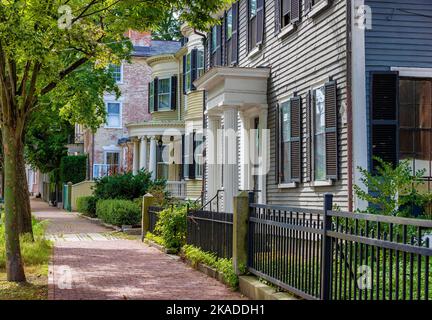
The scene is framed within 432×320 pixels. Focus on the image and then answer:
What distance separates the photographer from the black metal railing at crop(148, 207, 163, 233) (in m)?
17.0

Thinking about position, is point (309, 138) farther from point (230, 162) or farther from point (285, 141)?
point (230, 162)

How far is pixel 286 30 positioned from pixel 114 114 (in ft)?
93.7

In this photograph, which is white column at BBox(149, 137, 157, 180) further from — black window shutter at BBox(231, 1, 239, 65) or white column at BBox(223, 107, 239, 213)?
white column at BBox(223, 107, 239, 213)

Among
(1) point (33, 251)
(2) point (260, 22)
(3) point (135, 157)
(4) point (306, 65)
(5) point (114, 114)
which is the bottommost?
(1) point (33, 251)

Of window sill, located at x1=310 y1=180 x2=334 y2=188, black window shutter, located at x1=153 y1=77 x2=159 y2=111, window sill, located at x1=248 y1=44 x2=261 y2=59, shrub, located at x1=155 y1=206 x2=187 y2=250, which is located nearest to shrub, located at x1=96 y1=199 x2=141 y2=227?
window sill, located at x1=248 y1=44 x2=261 y2=59

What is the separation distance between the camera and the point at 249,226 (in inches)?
381

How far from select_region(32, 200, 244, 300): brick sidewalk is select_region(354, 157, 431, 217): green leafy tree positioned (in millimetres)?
3010

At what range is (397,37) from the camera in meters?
12.1

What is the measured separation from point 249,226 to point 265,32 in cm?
848

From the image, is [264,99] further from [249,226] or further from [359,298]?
[359,298]

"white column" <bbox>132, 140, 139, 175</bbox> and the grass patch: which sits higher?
"white column" <bbox>132, 140, 139, 175</bbox>

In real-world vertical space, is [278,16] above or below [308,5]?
above

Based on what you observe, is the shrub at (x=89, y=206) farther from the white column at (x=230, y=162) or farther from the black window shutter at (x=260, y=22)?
the black window shutter at (x=260, y=22)

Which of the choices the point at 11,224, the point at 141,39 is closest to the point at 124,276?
the point at 11,224
